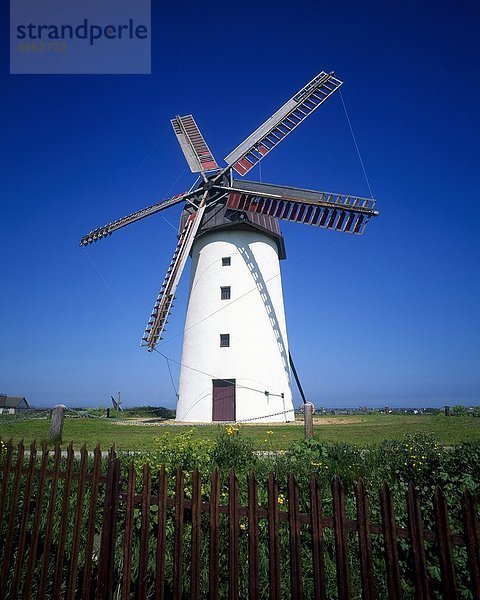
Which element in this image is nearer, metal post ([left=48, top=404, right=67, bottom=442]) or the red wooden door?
metal post ([left=48, top=404, right=67, bottom=442])

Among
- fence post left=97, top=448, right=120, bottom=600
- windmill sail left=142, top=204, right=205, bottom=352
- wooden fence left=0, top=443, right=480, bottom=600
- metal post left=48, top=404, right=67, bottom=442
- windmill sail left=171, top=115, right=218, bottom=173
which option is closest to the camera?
wooden fence left=0, top=443, right=480, bottom=600

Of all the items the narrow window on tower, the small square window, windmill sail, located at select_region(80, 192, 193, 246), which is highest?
windmill sail, located at select_region(80, 192, 193, 246)

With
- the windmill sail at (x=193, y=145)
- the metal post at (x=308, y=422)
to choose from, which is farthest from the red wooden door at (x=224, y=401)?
the windmill sail at (x=193, y=145)

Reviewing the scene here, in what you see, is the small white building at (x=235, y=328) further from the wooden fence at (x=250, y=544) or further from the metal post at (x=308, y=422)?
the wooden fence at (x=250, y=544)

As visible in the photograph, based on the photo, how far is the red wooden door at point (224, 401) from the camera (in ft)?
68.2

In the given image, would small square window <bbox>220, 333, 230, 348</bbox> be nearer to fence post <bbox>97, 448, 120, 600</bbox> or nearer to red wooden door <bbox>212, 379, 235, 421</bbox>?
red wooden door <bbox>212, 379, 235, 421</bbox>

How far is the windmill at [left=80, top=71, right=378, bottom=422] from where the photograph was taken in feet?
68.6

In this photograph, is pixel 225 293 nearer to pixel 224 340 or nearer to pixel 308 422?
pixel 224 340

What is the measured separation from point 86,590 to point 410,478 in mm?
4634

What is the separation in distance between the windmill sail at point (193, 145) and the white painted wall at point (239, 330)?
14.9 ft

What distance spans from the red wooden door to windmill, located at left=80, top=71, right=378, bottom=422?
0.17 feet

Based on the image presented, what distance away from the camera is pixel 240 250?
76.6 feet

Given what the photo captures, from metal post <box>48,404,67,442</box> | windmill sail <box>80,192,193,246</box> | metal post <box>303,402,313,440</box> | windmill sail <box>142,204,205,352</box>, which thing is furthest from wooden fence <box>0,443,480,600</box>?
windmill sail <box>80,192,193,246</box>

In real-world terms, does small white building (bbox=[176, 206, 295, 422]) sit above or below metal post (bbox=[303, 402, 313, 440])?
above
